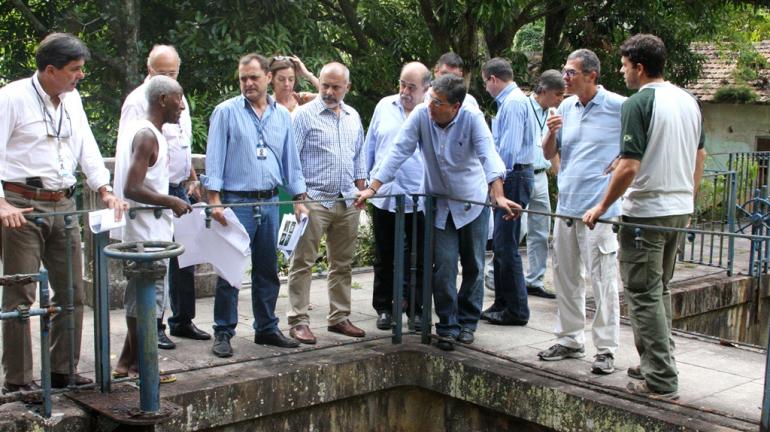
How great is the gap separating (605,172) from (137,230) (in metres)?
2.82

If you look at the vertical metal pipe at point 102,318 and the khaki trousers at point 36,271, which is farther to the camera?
the vertical metal pipe at point 102,318

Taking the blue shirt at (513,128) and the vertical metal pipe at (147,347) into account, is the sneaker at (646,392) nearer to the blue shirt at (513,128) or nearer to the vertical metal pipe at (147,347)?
the blue shirt at (513,128)

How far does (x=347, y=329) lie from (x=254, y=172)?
4.47 feet

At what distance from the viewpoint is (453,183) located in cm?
634

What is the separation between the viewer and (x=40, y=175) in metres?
4.95

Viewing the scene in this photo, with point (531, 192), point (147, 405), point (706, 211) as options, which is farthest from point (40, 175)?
point (706, 211)

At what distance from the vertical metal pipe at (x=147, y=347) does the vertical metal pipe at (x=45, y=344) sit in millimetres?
441

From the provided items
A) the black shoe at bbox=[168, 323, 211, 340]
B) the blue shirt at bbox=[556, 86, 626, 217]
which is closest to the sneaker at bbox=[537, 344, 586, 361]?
the blue shirt at bbox=[556, 86, 626, 217]

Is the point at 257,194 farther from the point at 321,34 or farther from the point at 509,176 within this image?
the point at 321,34

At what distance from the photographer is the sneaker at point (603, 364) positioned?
582cm

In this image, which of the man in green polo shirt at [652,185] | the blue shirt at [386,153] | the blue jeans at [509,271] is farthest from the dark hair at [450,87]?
the blue jeans at [509,271]

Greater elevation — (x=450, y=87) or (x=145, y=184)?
(x=450, y=87)

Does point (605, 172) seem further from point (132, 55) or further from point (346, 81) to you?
point (132, 55)

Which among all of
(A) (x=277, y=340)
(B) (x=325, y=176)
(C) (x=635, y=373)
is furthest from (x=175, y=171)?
(C) (x=635, y=373)
